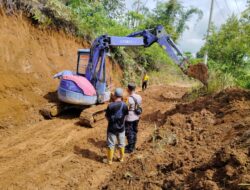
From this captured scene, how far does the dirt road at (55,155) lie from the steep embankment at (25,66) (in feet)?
2.32

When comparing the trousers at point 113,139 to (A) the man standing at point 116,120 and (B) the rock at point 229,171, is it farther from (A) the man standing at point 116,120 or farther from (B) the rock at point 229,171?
(B) the rock at point 229,171

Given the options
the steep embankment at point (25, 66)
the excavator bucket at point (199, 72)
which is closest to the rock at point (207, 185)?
the steep embankment at point (25, 66)

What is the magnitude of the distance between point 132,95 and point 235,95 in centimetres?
348

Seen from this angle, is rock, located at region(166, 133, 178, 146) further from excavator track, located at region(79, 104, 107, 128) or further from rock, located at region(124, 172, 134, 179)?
excavator track, located at region(79, 104, 107, 128)

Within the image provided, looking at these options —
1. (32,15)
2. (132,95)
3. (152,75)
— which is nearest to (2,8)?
(32,15)

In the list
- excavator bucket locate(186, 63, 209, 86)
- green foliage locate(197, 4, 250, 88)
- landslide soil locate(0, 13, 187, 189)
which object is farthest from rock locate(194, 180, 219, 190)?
excavator bucket locate(186, 63, 209, 86)

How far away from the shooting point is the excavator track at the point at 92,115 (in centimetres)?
898

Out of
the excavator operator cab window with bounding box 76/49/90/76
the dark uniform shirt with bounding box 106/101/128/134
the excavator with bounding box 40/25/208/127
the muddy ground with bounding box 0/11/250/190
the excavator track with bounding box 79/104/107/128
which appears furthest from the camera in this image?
the excavator operator cab window with bounding box 76/49/90/76

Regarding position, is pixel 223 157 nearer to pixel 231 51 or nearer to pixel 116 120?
pixel 116 120

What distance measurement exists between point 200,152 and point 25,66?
7.46m

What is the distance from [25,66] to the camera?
10.5 meters

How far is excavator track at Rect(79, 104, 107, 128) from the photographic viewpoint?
353 inches

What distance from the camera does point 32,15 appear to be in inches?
456

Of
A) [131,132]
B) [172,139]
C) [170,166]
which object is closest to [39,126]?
[131,132]
